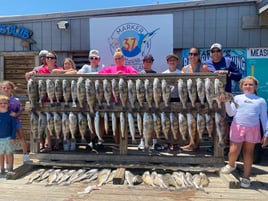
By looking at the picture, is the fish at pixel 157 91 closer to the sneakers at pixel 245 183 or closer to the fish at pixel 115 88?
the fish at pixel 115 88

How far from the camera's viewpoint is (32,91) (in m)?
4.62

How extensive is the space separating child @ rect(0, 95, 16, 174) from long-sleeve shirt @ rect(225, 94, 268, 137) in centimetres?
321

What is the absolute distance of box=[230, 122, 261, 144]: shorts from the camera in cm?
394

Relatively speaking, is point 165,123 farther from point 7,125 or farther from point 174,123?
point 7,125

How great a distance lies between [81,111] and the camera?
15.0ft

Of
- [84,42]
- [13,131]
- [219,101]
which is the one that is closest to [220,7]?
[219,101]

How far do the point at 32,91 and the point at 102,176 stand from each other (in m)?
1.69

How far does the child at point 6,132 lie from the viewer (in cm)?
440

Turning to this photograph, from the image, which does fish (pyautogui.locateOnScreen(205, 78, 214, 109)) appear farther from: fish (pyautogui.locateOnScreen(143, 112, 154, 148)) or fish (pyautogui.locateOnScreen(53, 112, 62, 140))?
fish (pyautogui.locateOnScreen(53, 112, 62, 140))

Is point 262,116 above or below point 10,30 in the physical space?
below

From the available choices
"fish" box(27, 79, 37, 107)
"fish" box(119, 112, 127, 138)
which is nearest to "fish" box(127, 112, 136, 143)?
"fish" box(119, 112, 127, 138)

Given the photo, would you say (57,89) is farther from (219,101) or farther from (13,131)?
(219,101)

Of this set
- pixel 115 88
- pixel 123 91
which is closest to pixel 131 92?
pixel 123 91

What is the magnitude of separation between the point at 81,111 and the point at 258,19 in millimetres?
3679
